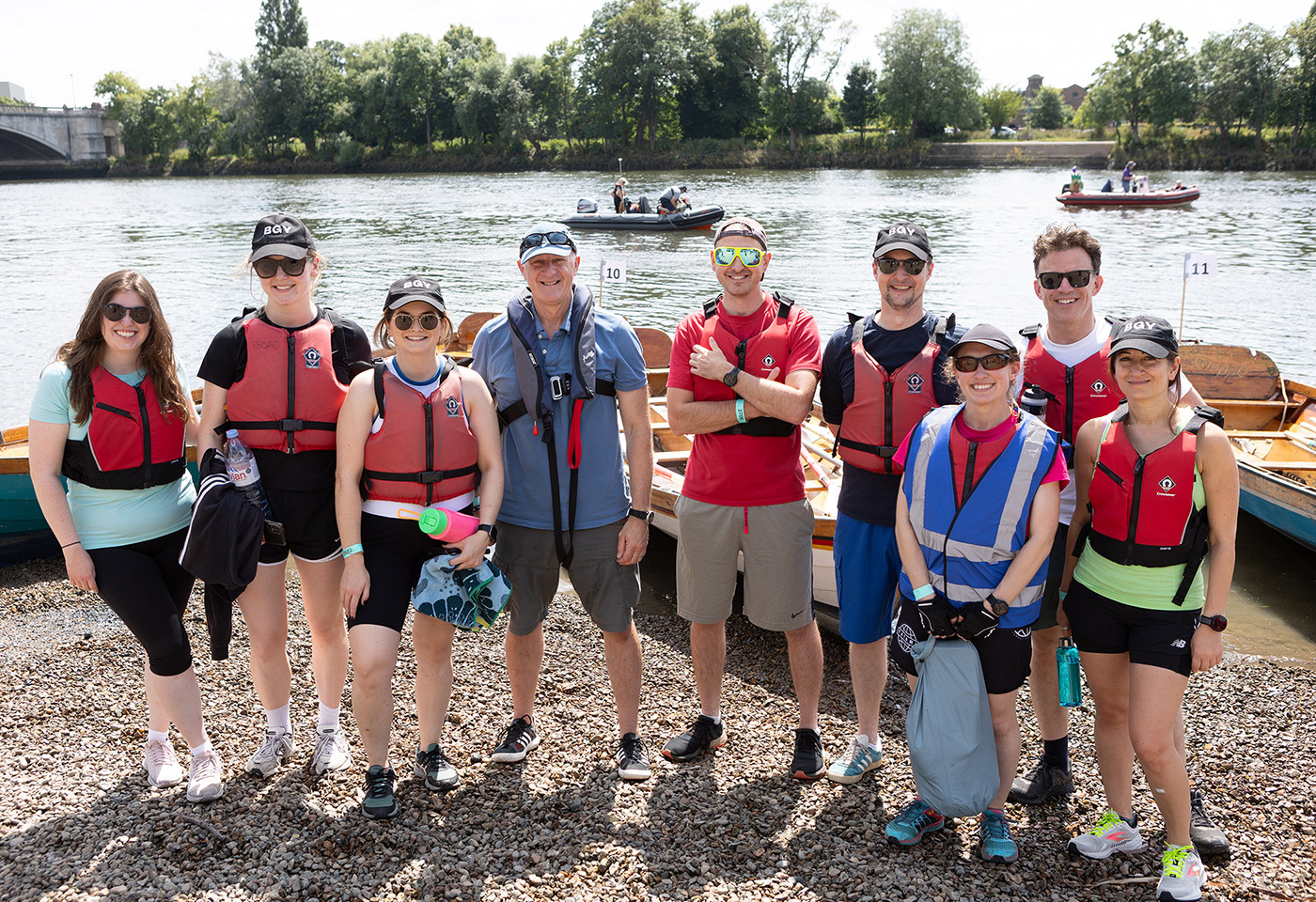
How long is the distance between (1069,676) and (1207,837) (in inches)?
32.1

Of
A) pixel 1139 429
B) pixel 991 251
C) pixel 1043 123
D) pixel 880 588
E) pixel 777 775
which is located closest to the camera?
pixel 1139 429

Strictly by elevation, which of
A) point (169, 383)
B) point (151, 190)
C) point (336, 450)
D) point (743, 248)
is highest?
point (151, 190)

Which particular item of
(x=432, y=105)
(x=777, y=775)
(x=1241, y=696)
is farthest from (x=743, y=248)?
(x=432, y=105)

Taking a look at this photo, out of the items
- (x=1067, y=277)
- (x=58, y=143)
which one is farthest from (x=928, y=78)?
(x=1067, y=277)

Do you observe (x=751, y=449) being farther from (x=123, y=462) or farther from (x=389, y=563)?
(x=123, y=462)

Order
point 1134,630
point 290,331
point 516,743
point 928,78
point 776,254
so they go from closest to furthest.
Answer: point 1134,630
point 290,331
point 516,743
point 776,254
point 928,78

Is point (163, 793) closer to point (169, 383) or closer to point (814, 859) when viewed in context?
point (169, 383)

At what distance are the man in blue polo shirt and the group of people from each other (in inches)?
0.4

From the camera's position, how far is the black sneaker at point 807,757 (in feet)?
12.9

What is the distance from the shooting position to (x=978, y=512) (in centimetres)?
314

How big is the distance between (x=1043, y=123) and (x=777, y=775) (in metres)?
90.2

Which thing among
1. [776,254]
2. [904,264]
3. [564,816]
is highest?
[776,254]

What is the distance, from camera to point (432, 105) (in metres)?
71.8

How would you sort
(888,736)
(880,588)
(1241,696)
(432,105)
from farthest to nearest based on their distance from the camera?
1. (432,105)
2. (1241,696)
3. (888,736)
4. (880,588)
